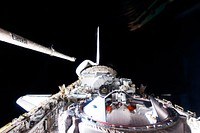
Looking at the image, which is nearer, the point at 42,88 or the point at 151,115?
the point at 151,115

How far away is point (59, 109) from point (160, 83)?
2146cm

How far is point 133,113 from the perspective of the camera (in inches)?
253

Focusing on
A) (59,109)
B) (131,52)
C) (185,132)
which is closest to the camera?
(185,132)

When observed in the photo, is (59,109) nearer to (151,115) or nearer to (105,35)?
(151,115)

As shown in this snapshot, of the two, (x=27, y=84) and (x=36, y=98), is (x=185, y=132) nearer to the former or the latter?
(x=36, y=98)

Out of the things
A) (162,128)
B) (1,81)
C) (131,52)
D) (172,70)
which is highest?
(131,52)

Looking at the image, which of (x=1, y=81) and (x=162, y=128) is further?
(x=1, y=81)

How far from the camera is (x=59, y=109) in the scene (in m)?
10.4

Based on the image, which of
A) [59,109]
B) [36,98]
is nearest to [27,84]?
[36,98]

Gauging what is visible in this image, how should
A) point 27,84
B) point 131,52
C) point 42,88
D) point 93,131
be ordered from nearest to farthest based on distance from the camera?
1. point 93,131
2. point 27,84
3. point 42,88
4. point 131,52

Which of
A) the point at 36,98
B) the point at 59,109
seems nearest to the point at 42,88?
the point at 36,98

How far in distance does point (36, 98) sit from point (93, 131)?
467 inches

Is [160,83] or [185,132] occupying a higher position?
[160,83]

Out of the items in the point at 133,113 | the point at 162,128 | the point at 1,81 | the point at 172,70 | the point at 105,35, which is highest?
the point at 105,35
